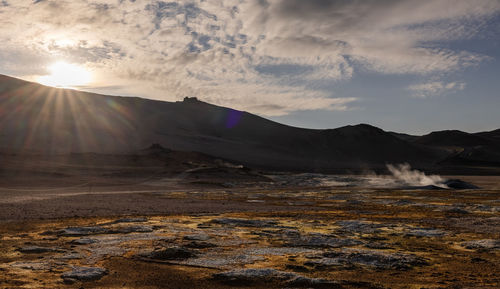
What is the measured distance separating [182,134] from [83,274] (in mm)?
105051

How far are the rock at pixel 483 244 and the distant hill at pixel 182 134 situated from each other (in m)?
68.2

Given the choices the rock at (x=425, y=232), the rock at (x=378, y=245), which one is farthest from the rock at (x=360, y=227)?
the rock at (x=378, y=245)

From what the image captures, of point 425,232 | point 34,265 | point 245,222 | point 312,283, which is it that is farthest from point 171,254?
point 425,232

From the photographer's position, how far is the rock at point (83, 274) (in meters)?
7.91

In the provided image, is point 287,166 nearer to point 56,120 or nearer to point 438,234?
point 56,120

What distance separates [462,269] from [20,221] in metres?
14.9

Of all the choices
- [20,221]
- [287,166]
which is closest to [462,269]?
[20,221]

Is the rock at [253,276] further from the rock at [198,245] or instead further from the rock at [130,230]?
the rock at [130,230]

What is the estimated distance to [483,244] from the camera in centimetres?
1170

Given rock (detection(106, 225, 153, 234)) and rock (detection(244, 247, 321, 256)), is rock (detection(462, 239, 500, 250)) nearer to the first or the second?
rock (detection(244, 247, 321, 256))

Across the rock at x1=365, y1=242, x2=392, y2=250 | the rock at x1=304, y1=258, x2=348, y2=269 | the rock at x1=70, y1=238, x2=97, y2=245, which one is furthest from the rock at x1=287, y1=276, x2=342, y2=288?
the rock at x1=70, y1=238, x2=97, y2=245

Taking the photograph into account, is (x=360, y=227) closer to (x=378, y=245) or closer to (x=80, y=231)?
(x=378, y=245)

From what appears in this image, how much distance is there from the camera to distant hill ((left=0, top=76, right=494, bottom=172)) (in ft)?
276

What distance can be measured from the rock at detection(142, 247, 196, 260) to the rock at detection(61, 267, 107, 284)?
1499mm
